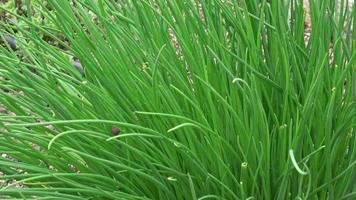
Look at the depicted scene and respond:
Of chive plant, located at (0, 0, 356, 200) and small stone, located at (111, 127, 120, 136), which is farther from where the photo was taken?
small stone, located at (111, 127, 120, 136)

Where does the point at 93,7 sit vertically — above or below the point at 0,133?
above

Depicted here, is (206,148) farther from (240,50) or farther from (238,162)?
(240,50)

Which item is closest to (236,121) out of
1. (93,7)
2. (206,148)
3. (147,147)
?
(206,148)

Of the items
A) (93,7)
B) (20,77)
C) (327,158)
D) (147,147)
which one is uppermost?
(93,7)

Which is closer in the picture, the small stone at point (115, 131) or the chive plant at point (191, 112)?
the chive plant at point (191, 112)

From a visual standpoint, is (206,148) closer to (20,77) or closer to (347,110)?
(347,110)

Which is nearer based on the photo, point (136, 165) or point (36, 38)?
point (136, 165)

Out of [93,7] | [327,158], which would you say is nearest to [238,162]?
[327,158]
